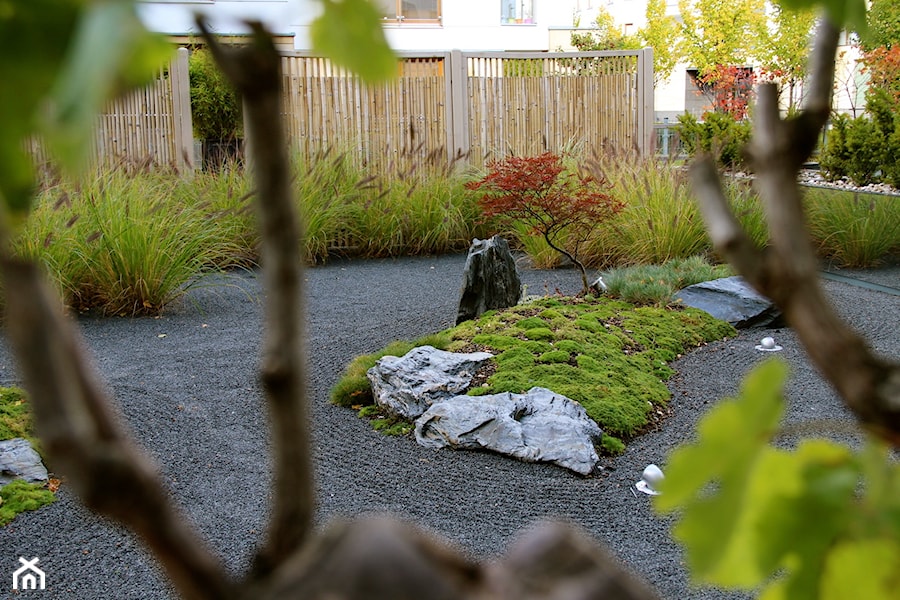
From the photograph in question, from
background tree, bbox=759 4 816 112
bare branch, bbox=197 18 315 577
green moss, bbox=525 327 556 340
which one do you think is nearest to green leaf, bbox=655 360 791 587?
bare branch, bbox=197 18 315 577

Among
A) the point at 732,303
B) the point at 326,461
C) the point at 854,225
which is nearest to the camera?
the point at 326,461

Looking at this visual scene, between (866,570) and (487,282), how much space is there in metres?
5.35

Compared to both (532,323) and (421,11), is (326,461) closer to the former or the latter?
(532,323)

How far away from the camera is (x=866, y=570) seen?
28cm

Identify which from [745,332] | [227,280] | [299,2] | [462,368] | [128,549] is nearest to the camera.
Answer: [299,2]

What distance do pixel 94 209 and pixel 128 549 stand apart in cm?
399

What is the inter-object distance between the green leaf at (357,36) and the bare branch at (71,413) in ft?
0.47

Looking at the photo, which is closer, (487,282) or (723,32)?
(487,282)

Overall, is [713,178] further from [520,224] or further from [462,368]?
[520,224]

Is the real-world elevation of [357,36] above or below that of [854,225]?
above

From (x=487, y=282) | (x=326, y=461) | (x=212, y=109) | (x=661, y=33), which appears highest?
(x=661, y=33)

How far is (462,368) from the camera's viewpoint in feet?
14.2

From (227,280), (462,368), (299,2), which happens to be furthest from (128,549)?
(227,280)

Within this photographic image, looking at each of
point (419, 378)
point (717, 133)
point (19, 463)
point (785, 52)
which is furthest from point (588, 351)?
point (785, 52)
